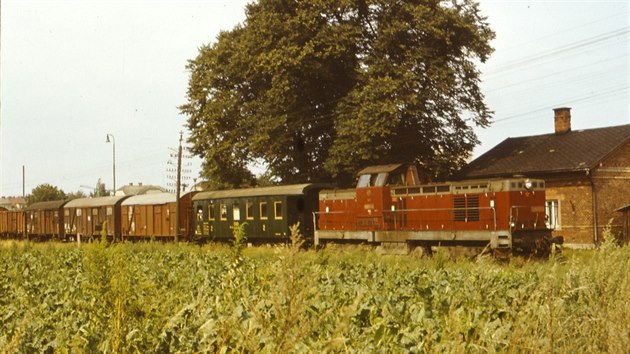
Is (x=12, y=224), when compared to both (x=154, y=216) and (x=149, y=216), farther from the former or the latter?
(x=154, y=216)

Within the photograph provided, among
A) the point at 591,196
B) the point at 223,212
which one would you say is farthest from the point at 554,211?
the point at 223,212

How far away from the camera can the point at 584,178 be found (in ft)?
108

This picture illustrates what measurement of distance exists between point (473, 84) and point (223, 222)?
15.6 metres

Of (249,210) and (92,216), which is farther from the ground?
(249,210)

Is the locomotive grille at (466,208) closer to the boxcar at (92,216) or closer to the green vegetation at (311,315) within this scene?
the green vegetation at (311,315)

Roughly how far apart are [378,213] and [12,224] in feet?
141

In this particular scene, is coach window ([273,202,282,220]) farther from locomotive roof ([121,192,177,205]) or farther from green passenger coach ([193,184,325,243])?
locomotive roof ([121,192,177,205])

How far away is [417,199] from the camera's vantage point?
24500 mm

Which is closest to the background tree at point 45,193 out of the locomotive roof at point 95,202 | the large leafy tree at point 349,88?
the locomotive roof at point 95,202

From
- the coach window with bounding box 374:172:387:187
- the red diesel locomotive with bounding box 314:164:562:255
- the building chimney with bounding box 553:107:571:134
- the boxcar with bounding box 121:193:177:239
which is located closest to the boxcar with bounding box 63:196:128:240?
the boxcar with bounding box 121:193:177:239

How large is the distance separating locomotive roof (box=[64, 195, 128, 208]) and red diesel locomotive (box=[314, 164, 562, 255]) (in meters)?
20.3

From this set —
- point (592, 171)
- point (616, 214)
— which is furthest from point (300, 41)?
point (616, 214)

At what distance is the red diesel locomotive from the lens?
2194 cm

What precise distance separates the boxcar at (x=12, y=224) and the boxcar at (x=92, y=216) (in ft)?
30.1
